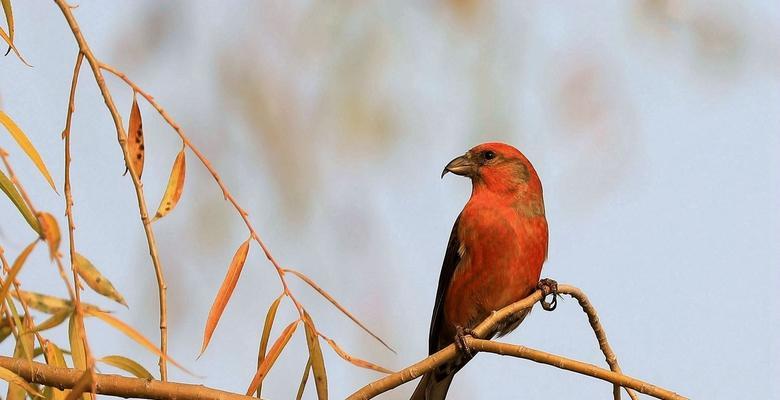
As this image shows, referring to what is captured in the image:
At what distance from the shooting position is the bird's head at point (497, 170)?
16.1ft

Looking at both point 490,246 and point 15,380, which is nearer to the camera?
point 15,380

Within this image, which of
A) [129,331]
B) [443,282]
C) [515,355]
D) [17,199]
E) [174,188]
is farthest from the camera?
[443,282]

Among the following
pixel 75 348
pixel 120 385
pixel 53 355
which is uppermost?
pixel 53 355

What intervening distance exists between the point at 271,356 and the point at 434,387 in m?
3.13

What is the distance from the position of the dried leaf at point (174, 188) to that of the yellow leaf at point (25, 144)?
0.27 metres

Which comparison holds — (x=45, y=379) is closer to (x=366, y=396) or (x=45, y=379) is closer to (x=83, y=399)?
(x=83, y=399)

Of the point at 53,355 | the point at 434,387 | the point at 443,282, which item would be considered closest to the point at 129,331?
the point at 53,355

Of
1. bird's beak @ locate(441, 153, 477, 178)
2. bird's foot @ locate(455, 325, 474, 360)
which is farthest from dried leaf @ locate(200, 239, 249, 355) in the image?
bird's beak @ locate(441, 153, 477, 178)

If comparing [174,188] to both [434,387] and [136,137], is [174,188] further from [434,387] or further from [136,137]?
[434,387]

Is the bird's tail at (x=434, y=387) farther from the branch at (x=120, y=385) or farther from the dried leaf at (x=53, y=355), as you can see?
the branch at (x=120, y=385)

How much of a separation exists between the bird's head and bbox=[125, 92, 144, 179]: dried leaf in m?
2.65

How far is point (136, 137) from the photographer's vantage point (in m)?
2.42

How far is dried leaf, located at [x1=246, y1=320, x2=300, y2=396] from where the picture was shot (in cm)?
222

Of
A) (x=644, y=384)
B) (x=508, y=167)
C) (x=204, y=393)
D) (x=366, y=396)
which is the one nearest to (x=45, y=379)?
(x=204, y=393)
